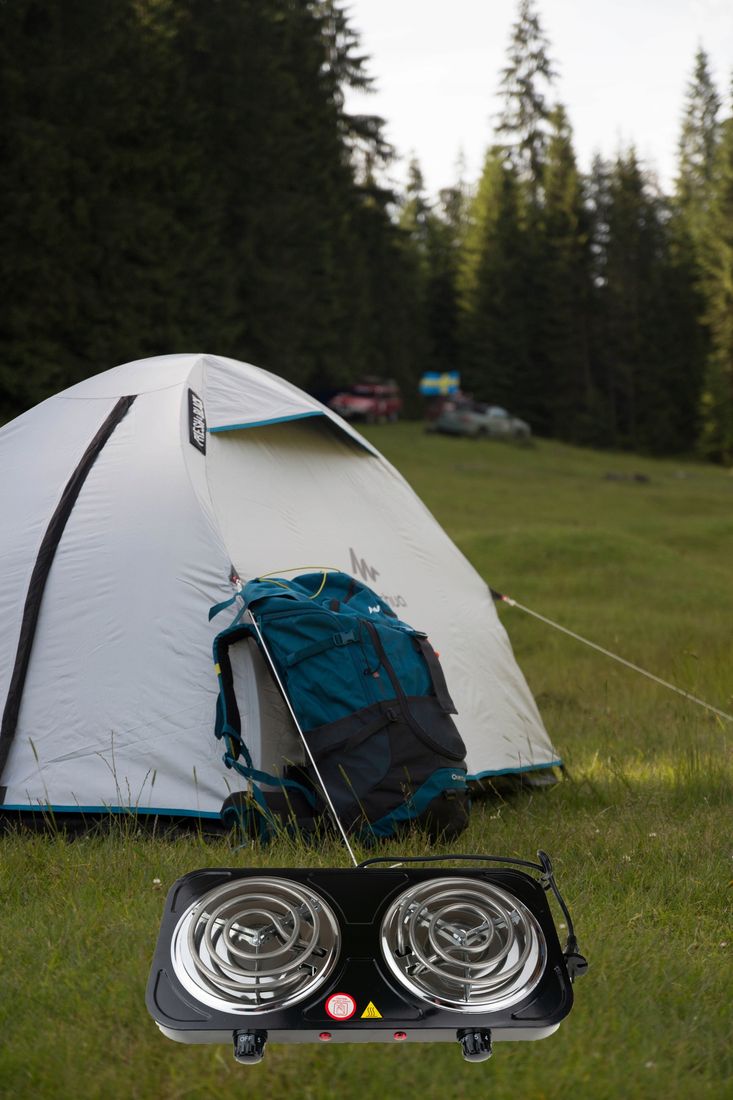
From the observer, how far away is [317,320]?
108ft

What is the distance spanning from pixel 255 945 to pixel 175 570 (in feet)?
6.86

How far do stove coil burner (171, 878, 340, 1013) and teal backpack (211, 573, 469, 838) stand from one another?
3.70ft

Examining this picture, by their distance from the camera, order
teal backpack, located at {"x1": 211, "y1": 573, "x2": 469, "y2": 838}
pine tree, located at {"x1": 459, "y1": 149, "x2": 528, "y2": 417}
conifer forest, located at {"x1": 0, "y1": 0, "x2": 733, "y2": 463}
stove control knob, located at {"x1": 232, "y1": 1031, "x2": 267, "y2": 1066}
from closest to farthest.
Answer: stove control knob, located at {"x1": 232, "y1": 1031, "x2": 267, "y2": 1066} < teal backpack, located at {"x1": 211, "y1": 573, "x2": 469, "y2": 838} < conifer forest, located at {"x1": 0, "y1": 0, "x2": 733, "y2": 463} < pine tree, located at {"x1": 459, "y1": 149, "x2": 528, "y2": 417}

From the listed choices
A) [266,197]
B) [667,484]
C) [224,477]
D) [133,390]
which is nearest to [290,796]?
[224,477]

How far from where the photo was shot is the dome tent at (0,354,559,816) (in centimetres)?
409

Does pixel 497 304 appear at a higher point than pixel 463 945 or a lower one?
higher

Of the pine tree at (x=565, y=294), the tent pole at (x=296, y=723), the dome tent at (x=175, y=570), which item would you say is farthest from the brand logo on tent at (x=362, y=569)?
the pine tree at (x=565, y=294)

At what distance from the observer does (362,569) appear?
506cm

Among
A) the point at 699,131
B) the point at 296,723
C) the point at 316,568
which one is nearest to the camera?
the point at 296,723

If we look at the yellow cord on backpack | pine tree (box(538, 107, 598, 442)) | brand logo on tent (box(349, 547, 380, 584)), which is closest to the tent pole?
the yellow cord on backpack

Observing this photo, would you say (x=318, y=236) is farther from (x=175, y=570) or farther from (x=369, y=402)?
(x=175, y=570)

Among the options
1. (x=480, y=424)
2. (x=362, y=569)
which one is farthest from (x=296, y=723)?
(x=480, y=424)

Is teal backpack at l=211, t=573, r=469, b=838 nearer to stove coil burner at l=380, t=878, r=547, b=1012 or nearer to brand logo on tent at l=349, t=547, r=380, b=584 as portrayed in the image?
brand logo on tent at l=349, t=547, r=380, b=584

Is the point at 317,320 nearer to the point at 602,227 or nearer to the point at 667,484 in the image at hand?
the point at 667,484
